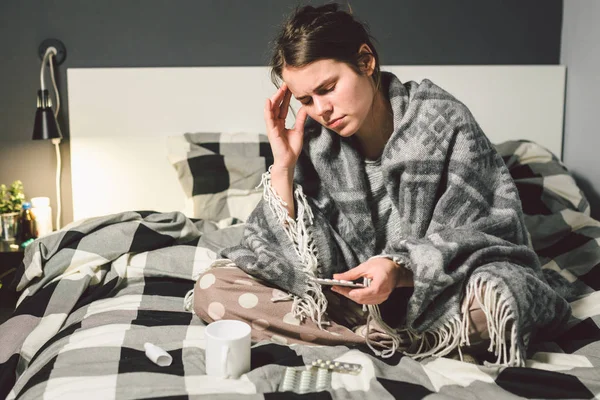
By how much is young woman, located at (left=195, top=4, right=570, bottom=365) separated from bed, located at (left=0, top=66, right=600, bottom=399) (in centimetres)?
9

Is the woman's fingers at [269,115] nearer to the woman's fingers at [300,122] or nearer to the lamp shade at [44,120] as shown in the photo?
the woman's fingers at [300,122]

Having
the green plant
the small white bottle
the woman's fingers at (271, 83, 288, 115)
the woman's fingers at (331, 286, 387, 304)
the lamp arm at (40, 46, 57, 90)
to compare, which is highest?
the lamp arm at (40, 46, 57, 90)

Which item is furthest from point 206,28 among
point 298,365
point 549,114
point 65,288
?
point 298,365

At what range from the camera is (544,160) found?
2.34 metres

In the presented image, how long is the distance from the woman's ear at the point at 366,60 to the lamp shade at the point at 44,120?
4.69 ft

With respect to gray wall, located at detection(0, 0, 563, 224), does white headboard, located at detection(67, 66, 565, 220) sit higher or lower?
lower

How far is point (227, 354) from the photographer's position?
3.90 feet

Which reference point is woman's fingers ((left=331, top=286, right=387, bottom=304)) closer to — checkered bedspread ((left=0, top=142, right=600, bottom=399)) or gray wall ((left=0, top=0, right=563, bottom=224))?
checkered bedspread ((left=0, top=142, right=600, bottom=399))

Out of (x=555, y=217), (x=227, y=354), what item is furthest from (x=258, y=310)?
(x=555, y=217)

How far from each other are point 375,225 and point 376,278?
1.17 feet

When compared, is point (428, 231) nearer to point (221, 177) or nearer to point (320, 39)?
point (320, 39)

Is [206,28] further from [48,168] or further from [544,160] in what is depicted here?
[544,160]

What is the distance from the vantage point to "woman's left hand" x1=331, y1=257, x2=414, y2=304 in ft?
4.23

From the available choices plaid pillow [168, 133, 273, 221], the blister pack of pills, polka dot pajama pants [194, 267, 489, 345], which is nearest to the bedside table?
plaid pillow [168, 133, 273, 221]
